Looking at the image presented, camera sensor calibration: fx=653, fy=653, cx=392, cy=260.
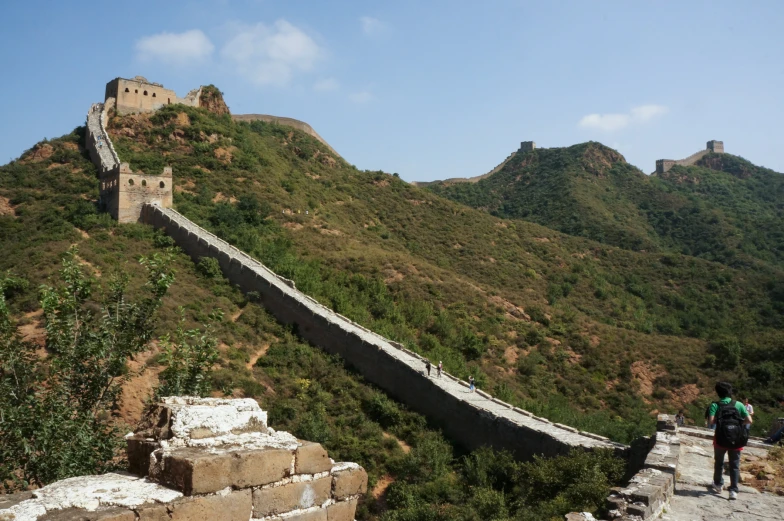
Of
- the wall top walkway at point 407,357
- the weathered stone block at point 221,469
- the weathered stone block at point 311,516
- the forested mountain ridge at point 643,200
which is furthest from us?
the forested mountain ridge at point 643,200

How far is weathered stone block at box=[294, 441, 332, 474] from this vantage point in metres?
4.61

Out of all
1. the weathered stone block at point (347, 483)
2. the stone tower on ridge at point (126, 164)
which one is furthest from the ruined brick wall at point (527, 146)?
the weathered stone block at point (347, 483)

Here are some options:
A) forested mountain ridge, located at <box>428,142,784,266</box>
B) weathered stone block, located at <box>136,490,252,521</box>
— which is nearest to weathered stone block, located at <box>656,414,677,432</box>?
weathered stone block, located at <box>136,490,252,521</box>

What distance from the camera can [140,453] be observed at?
189 inches

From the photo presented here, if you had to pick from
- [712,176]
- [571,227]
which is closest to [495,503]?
[571,227]

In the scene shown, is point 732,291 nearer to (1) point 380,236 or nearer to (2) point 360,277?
(1) point 380,236

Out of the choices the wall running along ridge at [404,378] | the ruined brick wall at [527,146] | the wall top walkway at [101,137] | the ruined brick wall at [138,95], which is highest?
the ruined brick wall at [527,146]

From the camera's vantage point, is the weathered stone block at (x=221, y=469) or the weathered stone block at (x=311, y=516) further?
the weathered stone block at (x=311, y=516)

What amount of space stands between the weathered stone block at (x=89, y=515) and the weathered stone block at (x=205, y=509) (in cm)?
8

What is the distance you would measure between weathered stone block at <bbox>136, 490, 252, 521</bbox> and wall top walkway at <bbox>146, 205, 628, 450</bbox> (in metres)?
8.90

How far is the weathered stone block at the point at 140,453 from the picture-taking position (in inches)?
183

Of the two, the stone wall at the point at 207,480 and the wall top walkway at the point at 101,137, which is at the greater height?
the wall top walkway at the point at 101,137

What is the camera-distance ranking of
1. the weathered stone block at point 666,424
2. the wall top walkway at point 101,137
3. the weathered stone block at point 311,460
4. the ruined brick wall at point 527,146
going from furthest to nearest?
the ruined brick wall at point 527,146 < the wall top walkway at point 101,137 < the weathered stone block at point 666,424 < the weathered stone block at point 311,460

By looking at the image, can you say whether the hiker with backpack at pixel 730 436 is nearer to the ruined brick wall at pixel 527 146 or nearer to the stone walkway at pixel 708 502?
the stone walkway at pixel 708 502
